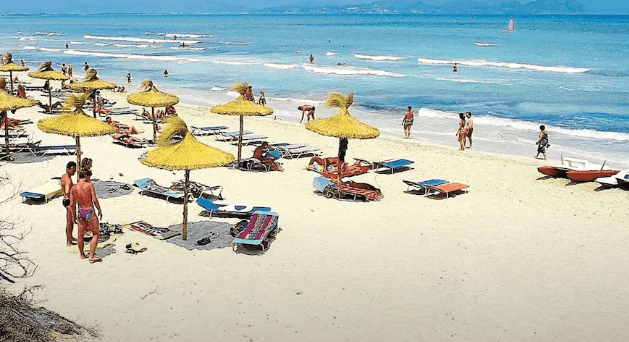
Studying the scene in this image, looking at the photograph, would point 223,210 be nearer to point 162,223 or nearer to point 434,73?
point 162,223

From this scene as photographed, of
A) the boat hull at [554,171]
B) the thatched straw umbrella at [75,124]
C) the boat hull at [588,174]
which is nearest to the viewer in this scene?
the thatched straw umbrella at [75,124]

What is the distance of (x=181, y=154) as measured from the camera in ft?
27.8

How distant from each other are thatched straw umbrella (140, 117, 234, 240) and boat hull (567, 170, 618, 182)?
27.5 feet

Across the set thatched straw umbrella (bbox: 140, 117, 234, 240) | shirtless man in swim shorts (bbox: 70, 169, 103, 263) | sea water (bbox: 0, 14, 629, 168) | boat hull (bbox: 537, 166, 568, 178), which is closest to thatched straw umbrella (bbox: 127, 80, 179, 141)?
thatched straw umbrella (bbox: 140, 117, 234, 240)

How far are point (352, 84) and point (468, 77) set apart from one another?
343 inches

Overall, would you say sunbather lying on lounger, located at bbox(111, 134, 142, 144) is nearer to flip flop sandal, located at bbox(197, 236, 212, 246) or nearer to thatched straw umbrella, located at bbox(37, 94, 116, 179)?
thatched straw umbrella, located at bbox(37, 94, 116, 179)

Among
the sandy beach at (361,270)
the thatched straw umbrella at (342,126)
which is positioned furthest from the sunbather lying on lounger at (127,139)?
the thatched straw umbrella at (342,126)

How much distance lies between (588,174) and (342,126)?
19.5 ft

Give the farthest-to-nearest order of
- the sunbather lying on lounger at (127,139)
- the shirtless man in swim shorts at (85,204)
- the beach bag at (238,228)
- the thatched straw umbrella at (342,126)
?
the sunbather lying on lounger at (127,139)
the thatched straw umbrella at (342,126)
the beach bag at (238,228)
the shirtless man in swim shorts at (85,204)

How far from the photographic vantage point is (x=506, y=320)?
23.2 ft

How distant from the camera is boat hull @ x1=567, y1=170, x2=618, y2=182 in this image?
12961 millimetres

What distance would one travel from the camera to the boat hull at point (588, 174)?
1296 cm

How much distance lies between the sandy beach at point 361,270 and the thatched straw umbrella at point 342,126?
1.39 metres

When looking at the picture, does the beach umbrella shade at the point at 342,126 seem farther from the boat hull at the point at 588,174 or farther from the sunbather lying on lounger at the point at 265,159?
the boat hull at the point at 588,174
